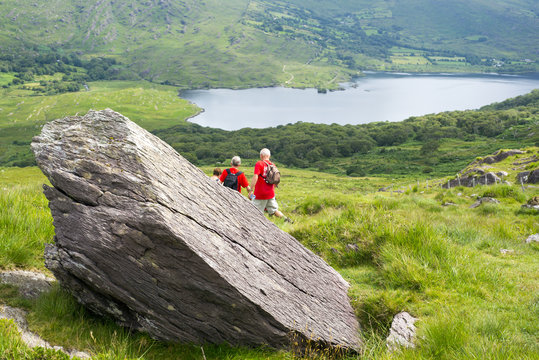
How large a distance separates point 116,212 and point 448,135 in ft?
668

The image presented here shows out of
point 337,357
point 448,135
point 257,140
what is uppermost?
point 337,357

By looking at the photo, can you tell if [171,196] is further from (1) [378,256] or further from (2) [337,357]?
(1) [378,256]

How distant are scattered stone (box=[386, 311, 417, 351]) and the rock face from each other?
0.99 meters

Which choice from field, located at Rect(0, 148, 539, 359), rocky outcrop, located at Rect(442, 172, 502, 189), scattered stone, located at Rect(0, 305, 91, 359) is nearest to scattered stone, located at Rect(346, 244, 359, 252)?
field, located at Rect(0, 148, 539, 359)

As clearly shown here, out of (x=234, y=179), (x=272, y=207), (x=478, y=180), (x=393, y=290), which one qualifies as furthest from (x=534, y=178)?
(x=393, y=290)

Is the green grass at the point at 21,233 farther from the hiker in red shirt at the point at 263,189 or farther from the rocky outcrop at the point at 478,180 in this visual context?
the rocky outcrop at the point at 478,180

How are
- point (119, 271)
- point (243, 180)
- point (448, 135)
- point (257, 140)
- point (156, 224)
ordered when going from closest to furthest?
point (156, 224)
point (119, 271)
point (243, 180)
point (448, 135)
point (257, 140)

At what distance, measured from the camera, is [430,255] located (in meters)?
8.45

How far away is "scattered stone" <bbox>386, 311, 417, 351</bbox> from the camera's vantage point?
20.2 ft

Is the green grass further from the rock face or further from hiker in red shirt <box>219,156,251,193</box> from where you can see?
hiker in red shirt <box>219,156,251,193</box>

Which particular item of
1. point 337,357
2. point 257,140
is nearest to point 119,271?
point 337,357

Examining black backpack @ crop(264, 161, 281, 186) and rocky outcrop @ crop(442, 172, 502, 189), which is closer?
black backpack @ crop(264, 161, 281, 186)

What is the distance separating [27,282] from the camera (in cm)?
680

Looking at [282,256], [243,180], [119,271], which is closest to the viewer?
[119,271]
